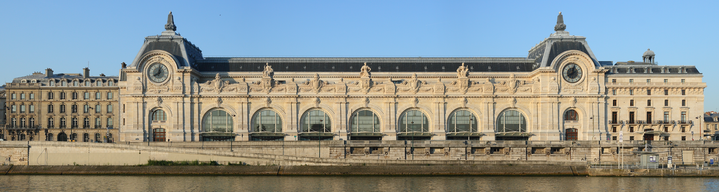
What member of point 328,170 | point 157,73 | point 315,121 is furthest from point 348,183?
point 157,73

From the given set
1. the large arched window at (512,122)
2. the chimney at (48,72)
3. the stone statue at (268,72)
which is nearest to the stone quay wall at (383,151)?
the large arched window at (512,122)

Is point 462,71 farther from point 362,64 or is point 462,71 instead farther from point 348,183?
point 348,183

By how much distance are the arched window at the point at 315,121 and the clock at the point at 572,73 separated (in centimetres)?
3029

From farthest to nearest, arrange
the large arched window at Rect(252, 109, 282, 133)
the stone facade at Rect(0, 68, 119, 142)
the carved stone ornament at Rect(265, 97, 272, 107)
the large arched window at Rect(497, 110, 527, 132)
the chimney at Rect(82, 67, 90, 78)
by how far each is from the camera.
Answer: the chimney at Rect(82, 67, 90, 78) < the stone facade at Rect(0, 68, 119, 142) < the large arched window at Rect(497, 110, 527, 132) < the large arched window at Rect(252, 109, 282, 133) < the carved stone ornament at Rect(265, 97, 272, 107)

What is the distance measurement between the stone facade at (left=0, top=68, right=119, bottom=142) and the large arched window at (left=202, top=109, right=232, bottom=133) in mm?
21143

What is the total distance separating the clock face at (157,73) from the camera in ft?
250

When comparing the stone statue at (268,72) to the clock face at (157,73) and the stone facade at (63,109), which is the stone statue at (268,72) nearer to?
the clock face at (157,73)

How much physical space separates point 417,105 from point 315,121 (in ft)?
42.0

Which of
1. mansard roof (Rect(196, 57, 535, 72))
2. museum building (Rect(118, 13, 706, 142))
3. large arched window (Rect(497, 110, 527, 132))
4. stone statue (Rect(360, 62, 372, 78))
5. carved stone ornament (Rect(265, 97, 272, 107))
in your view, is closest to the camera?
carved stone ornament (Rect(265, 97, 272, 107))

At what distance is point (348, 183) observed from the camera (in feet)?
173

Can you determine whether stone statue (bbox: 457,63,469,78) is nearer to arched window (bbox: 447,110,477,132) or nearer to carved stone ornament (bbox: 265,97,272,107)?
arched window (bbox: 447,110,477,132)

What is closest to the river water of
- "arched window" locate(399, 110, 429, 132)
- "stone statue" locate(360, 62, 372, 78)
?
"arched window" locate(399, 110, 429, 132)

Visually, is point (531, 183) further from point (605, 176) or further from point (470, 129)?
point (470, 129)

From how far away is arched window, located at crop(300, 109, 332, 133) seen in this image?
→ 76.3 m
